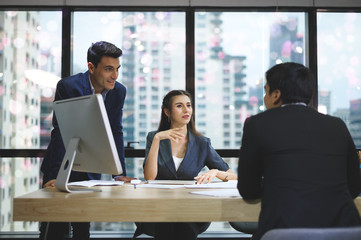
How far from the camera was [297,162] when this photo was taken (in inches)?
52.0

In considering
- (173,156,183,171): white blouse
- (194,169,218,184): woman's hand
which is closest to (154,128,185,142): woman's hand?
(194,169,218,184): woman's hand

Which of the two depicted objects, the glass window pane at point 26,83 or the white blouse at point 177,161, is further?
the glass window pane at point 26,83

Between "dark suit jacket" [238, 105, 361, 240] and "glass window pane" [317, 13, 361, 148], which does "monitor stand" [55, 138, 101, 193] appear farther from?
"glass window pane" [317, 13, 361, 148]

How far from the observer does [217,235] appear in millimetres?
4047

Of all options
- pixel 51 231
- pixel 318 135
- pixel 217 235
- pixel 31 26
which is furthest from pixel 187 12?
pixel 318 135

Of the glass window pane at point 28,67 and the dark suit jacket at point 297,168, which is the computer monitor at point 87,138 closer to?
the dark suit jacket at point 297,168

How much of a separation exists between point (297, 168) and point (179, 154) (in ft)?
5.00

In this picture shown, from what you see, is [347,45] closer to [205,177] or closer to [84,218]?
[205,177]

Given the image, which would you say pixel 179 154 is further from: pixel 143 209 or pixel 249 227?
pixel 143 209

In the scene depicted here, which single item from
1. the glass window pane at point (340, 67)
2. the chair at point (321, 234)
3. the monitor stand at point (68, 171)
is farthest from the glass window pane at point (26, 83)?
the chair at point (321, 234)

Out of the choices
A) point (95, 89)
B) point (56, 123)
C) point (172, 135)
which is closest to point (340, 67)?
point (172, 135)

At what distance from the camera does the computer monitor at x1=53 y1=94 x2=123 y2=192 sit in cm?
157

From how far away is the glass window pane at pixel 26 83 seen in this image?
Result: 13.3 ft

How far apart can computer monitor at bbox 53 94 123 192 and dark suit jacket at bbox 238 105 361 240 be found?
0.51 m
